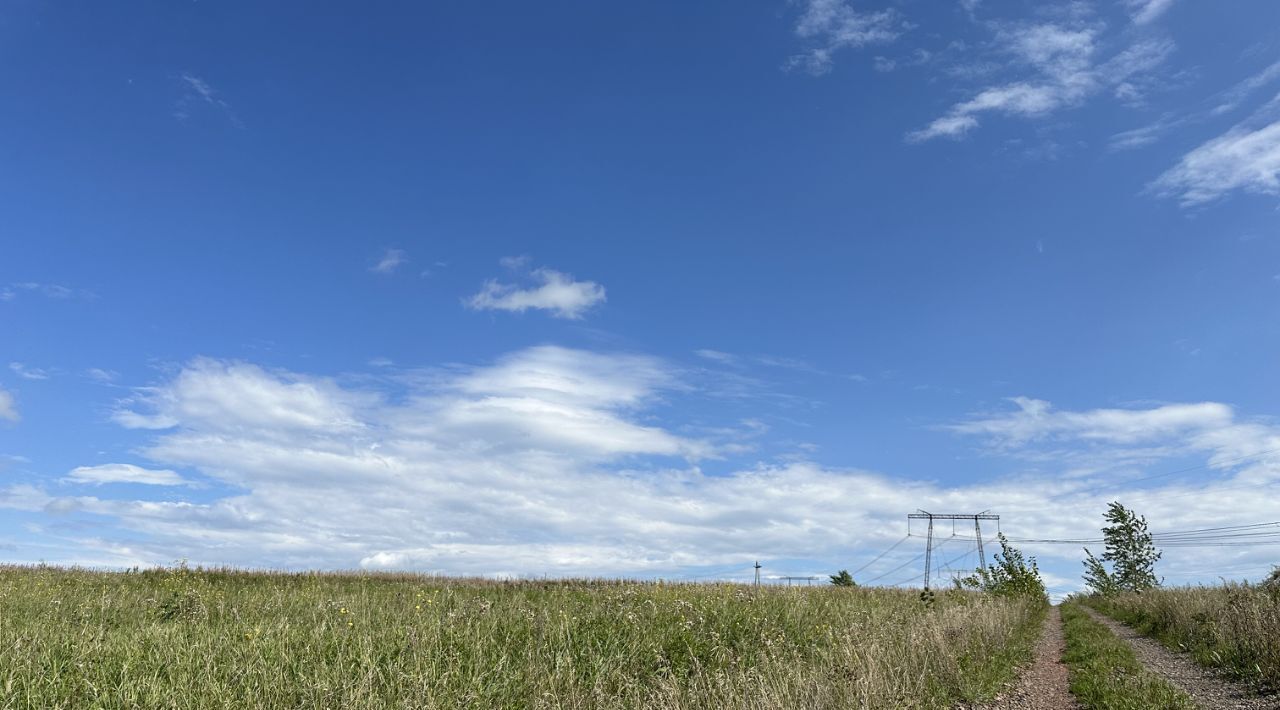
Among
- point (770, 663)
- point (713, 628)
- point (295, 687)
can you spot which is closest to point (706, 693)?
point (770, 663)

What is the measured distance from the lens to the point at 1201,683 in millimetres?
14984

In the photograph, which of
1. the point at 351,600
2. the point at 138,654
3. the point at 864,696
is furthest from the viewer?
the point at 351,600

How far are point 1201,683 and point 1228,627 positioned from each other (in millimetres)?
4392

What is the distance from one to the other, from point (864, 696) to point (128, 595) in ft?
85.4

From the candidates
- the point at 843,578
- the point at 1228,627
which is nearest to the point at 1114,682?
the point at 1228,627

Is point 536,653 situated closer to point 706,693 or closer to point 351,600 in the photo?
point 706,693

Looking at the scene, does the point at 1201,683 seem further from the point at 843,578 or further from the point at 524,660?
the point at 843,578

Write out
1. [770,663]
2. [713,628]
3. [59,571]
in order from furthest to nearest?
1. [59,571]
2. [713,628]
3. [770,663]

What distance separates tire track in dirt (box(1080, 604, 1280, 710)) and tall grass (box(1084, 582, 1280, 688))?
0.34 metres

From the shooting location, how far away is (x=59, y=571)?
37.2 meters

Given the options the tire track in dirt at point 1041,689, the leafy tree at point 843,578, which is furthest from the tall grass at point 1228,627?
the leafy tree at point 843,578

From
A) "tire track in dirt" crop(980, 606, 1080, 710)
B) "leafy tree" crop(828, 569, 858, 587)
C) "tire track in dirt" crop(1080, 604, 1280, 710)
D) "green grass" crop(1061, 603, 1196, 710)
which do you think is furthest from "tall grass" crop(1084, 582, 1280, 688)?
"leafy tree" crop(828, 569, 858, 587)

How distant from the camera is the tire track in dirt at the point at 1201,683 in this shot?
12.7 m

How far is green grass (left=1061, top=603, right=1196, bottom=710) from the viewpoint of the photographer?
38.3ft
